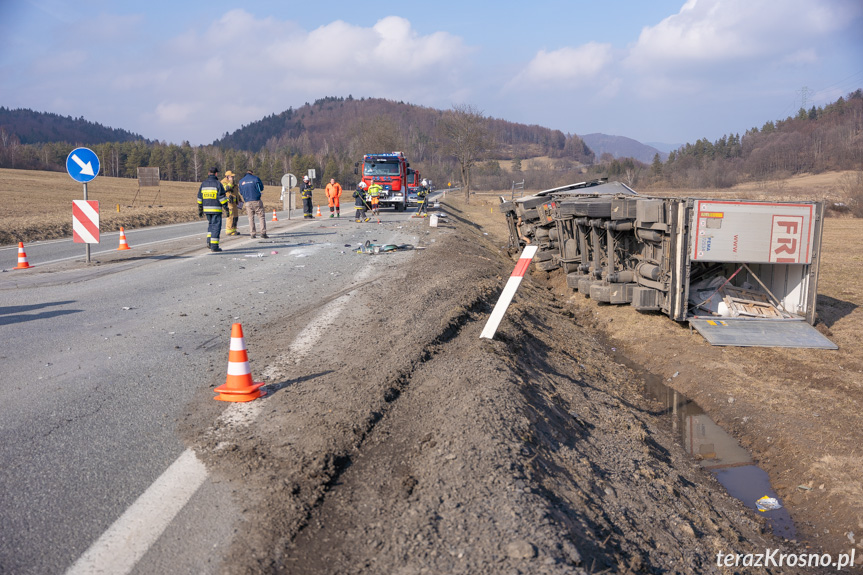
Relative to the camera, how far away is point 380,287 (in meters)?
9.98

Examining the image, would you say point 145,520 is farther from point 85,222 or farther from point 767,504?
point 85,222

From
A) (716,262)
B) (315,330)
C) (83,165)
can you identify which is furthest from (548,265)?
(83,165)

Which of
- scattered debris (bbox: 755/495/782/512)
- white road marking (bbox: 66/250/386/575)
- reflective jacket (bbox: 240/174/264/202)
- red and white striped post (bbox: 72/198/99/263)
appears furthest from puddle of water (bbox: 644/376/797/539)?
reflective jacket (bbox: 240/174/264/202)

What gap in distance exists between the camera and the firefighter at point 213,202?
13836 millimetres

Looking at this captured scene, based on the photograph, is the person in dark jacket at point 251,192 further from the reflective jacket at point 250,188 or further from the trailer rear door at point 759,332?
the trailer rear door at point 759,332

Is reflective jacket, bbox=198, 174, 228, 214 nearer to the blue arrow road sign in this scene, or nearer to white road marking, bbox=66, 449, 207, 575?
the blue arrow road sign

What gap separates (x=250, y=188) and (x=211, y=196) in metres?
2.44

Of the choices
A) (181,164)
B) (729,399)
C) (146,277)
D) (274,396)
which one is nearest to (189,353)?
(274,396)

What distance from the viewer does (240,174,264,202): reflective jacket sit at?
1621cm

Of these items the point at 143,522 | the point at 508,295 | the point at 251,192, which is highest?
the point at 251,192

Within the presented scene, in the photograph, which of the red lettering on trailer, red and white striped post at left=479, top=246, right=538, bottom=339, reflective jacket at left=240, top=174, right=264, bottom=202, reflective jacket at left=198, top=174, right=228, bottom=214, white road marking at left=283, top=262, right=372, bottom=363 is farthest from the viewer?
reflective jacket at left=240, top=174, right=264, bottom=202

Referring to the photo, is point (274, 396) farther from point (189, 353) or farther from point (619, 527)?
point (619, 527)

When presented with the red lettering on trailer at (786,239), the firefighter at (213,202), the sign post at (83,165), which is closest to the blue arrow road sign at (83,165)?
the sign post at (83,165)

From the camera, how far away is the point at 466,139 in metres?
60.9
